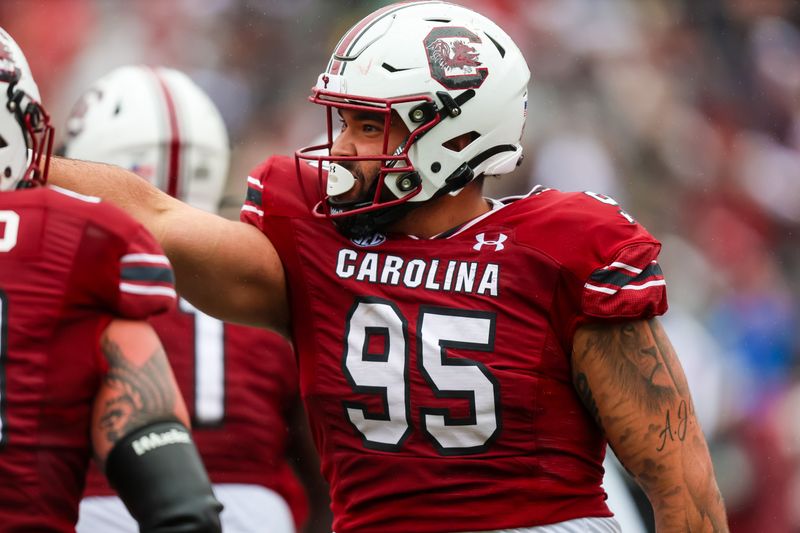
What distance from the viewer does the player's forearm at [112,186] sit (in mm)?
2744

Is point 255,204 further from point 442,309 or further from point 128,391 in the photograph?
point 128,391

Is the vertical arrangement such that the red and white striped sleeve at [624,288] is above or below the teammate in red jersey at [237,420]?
above

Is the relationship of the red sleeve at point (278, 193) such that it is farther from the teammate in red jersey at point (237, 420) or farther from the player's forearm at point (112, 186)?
the teammate in red jersey at point (237, 420)

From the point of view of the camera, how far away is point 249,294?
2.76 m

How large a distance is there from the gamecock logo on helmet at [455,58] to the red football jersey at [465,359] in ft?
1.00

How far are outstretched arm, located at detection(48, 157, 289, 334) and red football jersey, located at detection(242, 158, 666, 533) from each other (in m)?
0.06

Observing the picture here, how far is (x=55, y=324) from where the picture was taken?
2.01 m

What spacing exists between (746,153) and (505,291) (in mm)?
4082

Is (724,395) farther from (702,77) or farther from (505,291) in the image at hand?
(505,291)

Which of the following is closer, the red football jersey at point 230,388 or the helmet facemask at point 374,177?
the helmet facemask at point 374,177

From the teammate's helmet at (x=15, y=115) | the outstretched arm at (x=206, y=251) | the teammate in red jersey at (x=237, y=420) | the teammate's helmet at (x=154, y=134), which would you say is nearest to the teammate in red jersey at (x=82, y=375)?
the teammate's helmet at (x=15, y=115)

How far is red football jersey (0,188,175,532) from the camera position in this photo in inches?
77.8

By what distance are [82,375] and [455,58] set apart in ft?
3.79

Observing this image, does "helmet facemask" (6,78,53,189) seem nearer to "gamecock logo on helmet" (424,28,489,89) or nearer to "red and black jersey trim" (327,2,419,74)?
"red and black jersey trim" (327,2,419,74)
